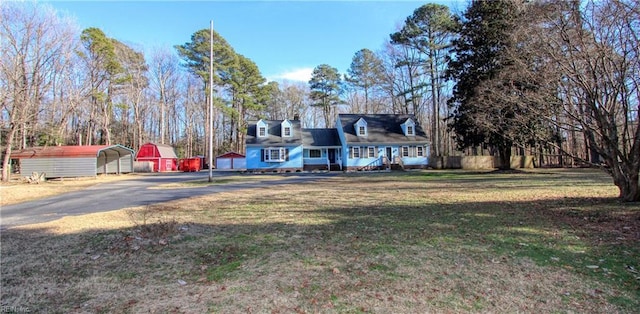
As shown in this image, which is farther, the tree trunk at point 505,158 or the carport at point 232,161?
the carport at point 232,161

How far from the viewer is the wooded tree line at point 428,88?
8.29m

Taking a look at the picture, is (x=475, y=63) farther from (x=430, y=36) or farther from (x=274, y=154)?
(x=274, y=154)

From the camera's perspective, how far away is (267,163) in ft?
105

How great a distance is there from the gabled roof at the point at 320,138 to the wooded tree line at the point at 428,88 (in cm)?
1078

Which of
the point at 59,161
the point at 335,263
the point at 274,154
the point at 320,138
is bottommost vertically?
the point at 335,263

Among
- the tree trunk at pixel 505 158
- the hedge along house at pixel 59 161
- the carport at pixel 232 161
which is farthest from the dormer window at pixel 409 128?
the hedge along house at pixel 59 161

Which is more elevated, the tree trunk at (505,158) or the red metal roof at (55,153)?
the red metal roof at (55,153)

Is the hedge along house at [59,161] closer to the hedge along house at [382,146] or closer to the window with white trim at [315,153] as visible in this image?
the window with white trim at [315,153]

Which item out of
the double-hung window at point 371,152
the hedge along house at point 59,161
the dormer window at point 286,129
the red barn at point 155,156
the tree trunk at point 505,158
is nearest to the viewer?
the tree trunk at point 505,158

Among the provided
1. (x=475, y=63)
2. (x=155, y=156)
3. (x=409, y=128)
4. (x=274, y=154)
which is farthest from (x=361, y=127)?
(x=155, y=156)

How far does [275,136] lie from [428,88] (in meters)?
19.2

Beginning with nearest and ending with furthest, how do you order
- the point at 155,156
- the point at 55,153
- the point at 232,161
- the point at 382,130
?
the point at 55,153 → the point at 382,130 → the point at 155,156 → the point at 232,161

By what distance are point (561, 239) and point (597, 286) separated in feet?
6.76

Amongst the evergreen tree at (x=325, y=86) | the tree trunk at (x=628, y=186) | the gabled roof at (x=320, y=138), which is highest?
the evergreen tree at (x=325, y=86)
